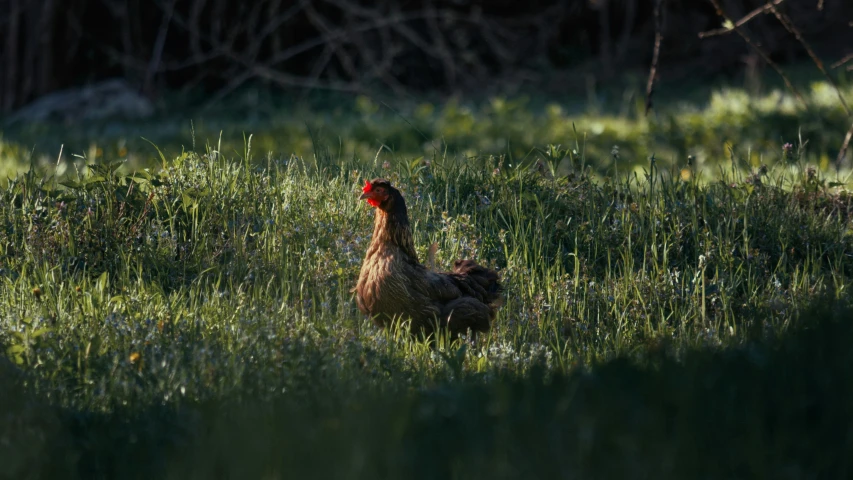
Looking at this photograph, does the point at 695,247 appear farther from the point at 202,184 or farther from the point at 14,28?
the point at 14,28

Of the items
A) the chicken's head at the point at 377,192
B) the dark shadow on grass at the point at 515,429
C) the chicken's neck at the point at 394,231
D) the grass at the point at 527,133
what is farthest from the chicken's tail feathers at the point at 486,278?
the grass at the point at 527,133

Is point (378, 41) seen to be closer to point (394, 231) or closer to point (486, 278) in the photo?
point (486, 278)

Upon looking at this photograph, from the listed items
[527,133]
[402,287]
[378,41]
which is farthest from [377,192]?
[378,41]

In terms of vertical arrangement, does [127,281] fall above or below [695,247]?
below

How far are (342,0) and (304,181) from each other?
8273 millimetres

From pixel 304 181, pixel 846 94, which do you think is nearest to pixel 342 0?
pixel 846 94

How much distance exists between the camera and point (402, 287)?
474 cm

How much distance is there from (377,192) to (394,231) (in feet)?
0.65

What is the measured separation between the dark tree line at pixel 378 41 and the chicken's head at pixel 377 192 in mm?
8998

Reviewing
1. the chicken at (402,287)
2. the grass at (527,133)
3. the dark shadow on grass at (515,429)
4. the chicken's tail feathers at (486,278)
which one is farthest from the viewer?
the grass at (527,133)

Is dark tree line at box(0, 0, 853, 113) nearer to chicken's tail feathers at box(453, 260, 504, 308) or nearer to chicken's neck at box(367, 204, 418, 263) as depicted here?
chicken's tail feathers at box(453, 260, 504, 308)

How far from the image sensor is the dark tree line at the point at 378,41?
46.4 feet

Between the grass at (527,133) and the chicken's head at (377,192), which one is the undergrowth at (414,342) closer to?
the chicken's head at (377,192)

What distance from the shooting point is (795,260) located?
5.93m
